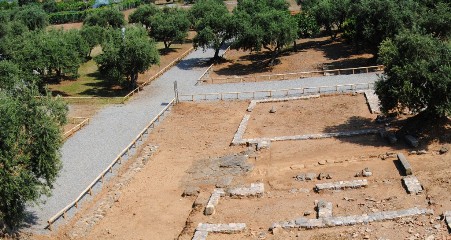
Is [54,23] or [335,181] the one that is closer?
[335,181]

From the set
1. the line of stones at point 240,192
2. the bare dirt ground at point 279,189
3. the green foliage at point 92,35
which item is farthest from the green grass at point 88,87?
the line of stones at point 240,192

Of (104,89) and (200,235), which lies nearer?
(200,235)

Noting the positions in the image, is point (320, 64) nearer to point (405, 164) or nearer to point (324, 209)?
point (405, 164)

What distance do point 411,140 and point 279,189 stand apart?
991 centimetres

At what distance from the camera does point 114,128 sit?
39.7 metres

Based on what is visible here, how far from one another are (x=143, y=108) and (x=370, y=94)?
20639 mm

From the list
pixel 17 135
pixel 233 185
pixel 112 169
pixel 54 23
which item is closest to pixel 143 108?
pixel 112 169

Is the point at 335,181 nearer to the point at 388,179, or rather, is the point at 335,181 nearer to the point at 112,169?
the point at 388,179

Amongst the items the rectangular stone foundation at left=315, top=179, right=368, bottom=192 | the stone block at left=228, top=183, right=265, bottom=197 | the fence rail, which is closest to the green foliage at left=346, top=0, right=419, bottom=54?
the fence rail

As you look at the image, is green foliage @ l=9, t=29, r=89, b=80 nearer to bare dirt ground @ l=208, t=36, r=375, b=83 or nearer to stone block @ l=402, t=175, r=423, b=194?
bare dirt ground @ l=208, t=36, r=375, b=83

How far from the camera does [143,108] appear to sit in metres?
44.3

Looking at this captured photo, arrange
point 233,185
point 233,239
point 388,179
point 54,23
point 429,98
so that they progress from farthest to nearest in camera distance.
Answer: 1. point 54,23
2. point 429,98
3. point 233,185
4. point 388,179
5. point 233,239

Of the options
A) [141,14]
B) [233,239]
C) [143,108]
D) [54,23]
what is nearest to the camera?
[233,239]

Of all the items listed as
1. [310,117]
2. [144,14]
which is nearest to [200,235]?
[310,117]
